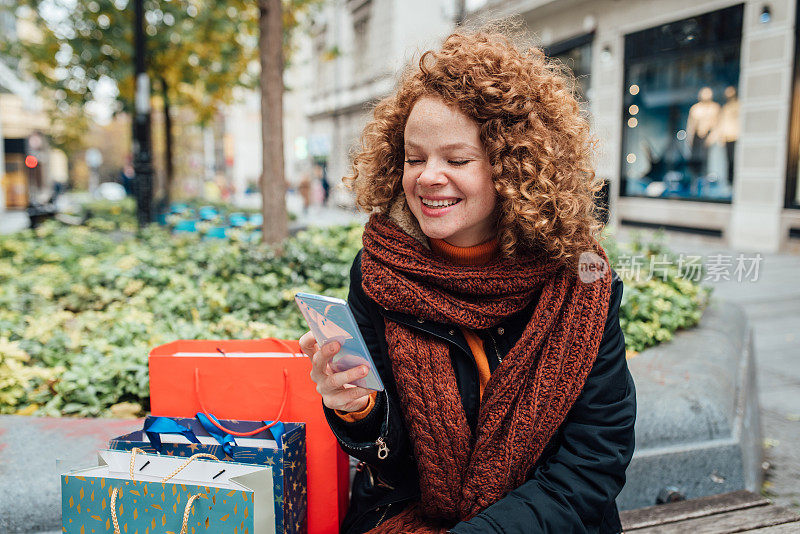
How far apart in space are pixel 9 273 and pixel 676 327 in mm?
5460

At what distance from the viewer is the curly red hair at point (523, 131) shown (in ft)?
5.13

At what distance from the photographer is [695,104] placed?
12438mm

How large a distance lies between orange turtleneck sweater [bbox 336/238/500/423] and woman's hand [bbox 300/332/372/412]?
12.1 inches

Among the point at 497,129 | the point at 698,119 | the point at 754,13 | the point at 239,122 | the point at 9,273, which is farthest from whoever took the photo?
the point at 239,122

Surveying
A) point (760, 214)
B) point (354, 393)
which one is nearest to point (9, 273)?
point (354, 393)

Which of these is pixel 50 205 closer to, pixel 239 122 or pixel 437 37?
pixel 437 37

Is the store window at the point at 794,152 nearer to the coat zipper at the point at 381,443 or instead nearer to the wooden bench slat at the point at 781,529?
the wooden bench slat at the point at 781,529

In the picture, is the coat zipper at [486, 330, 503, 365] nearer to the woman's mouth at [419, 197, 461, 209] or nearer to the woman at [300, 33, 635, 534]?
the woman at [300, 33, 635, 534]

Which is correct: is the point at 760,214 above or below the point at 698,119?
below

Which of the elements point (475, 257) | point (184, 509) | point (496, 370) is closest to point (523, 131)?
point (475, 257)

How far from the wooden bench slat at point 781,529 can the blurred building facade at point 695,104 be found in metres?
7.30

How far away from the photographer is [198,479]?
146 cm

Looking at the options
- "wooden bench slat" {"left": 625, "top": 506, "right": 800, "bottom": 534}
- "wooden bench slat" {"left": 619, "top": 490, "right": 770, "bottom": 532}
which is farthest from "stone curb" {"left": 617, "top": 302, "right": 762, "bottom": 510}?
"wooden bench slat" {"left": 625, "top": 506, "right": 800, "bottom": 534}

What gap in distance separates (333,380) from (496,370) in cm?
41
